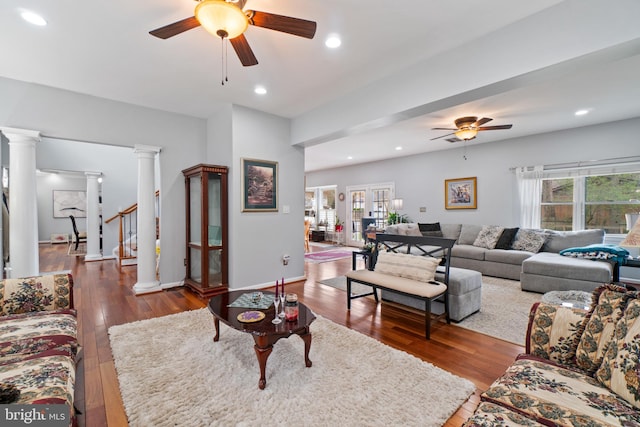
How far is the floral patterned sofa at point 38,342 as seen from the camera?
1.26 metres

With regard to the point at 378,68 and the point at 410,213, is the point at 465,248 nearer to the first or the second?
the point at 410,213

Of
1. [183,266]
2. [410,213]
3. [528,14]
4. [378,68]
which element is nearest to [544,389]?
[528,14]

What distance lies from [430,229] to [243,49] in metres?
5.58

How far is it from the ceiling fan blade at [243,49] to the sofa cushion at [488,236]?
17.7ft

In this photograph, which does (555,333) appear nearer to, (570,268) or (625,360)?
(625,360)

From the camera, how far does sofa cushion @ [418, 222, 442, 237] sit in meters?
6.39

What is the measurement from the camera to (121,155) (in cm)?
745

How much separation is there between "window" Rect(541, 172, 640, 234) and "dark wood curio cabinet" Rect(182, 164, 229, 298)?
19.9 ft

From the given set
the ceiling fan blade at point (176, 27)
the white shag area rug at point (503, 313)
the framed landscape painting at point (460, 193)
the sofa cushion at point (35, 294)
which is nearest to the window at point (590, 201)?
the framed landscape painting at point (460, 193)

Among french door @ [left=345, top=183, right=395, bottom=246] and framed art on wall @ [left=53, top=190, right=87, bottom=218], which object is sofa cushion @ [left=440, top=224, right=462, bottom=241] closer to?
french door @ [left=345, top=183, right=395, bottom=246]

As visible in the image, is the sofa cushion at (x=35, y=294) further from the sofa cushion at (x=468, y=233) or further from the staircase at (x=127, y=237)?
the sofa cushion at (x=468, y=233)

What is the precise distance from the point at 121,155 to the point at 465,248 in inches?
344

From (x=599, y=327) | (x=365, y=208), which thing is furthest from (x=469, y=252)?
(x=599, y=327)

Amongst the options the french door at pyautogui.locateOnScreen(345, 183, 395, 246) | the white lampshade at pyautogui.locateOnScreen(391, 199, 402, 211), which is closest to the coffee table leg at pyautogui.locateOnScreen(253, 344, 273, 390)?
the white lampshade at pyautogui.locateOnScreen(391, 199, 402, 211)
